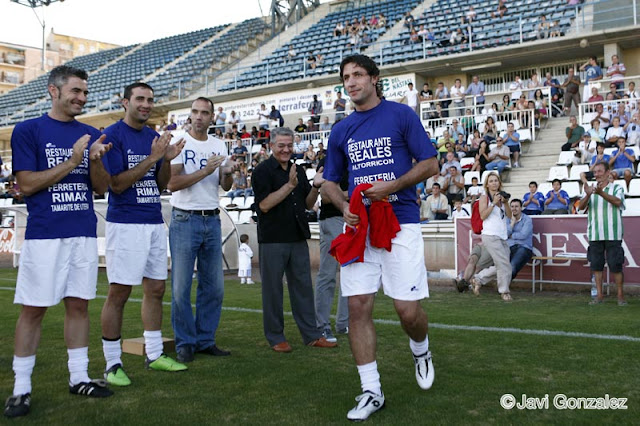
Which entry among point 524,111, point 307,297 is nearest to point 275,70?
point 524,111

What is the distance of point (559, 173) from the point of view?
575 inches

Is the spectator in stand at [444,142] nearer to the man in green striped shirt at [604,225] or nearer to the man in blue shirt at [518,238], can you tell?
the man in blue shirt at [518,238]

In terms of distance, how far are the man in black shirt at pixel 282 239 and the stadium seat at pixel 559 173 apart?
32.9ft

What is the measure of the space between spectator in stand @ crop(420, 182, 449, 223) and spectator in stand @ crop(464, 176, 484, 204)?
512 millimetres

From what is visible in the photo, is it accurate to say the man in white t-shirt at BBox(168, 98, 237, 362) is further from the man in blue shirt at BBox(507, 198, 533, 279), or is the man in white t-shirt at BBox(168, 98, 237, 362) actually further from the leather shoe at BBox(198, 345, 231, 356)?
the man in blue shirt at BBox(507, 198, 533, 279)

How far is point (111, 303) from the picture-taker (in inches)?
191

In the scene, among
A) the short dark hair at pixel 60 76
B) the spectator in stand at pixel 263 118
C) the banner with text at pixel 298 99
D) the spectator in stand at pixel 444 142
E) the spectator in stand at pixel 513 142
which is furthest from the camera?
the banner with text at pixel 298 99

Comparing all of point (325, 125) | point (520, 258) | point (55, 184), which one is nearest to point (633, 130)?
point (520, 258)

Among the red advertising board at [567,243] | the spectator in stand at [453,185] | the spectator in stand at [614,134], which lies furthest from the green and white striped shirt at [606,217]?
the spectator in stand at [614,134]

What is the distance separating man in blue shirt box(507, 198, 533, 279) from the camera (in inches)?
419

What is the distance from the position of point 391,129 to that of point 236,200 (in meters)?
15.3

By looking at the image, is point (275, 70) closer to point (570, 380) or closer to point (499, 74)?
point (499, 74)

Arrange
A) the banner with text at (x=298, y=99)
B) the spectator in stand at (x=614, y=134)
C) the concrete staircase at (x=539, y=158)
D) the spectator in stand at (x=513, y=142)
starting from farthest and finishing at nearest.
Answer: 1. the banner with text at (x=298, y=99)
2. the spectator in stand at (x=513, y=142)
3. the concrete staircase at (x=539, y=158)
4. the spectator in stand at (x=614, y=134)

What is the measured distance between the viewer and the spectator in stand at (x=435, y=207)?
46.5 feet
